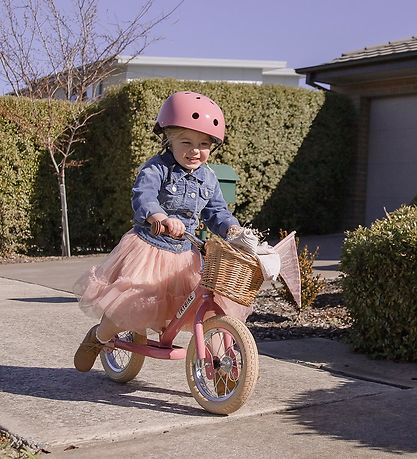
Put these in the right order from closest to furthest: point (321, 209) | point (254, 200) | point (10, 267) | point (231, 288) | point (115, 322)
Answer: point (231, 288)
point (115, 322)
point (10, 267)
point (254, 200)
point (321, 209)

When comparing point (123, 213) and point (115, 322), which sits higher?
point (123, 213)

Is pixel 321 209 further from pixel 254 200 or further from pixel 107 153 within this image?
pixel 107 153

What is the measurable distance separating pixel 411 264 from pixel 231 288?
6.60 ft

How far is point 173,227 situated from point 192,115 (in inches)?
26.5

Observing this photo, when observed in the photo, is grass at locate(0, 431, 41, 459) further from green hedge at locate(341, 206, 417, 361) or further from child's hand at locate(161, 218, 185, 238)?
green hedge at locate(341, 206, 417, 361)

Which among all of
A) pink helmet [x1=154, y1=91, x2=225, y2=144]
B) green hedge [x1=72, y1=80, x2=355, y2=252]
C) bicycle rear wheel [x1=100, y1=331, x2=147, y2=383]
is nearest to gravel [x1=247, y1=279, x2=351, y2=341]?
bicycle rear wheel [x1=100, y1=331, x2=147, y2=383]

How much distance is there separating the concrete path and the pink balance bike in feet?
0.52

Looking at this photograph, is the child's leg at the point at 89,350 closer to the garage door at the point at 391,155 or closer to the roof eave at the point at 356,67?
the roof eave at the point at 356,67

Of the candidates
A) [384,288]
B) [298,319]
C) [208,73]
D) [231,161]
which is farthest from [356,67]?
[208,73]

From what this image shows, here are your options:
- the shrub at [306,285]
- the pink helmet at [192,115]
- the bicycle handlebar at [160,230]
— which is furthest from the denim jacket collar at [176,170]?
the shrub at [306,285]

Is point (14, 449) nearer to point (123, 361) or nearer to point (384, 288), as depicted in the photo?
point (123, 361)

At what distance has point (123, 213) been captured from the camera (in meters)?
13.9

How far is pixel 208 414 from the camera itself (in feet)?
15.1

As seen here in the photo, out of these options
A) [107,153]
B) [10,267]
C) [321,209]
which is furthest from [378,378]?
[321,209]
